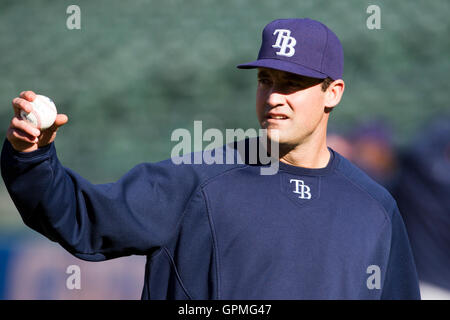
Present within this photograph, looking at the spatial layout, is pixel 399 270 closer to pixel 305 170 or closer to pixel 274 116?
pixel 305 170

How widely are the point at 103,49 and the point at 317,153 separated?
3.79 meters

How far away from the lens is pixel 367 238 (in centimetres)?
175

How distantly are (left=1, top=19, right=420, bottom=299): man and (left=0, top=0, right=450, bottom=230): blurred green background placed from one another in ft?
9.92

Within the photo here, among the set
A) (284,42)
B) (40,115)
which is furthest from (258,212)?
(40,115)

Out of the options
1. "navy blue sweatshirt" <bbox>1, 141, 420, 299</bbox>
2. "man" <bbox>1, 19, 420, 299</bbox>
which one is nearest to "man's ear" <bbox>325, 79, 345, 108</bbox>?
"man" <bbox>1, 19, 420, 299</bbox>

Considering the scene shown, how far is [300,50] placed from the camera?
1.76 meters

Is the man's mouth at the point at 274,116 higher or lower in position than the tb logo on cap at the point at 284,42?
lower

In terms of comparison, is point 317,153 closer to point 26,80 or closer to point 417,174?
point 417,174

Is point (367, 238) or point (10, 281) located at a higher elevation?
point (367, 238)

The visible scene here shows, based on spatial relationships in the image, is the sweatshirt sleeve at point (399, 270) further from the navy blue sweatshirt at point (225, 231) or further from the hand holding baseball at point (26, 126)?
the hand holding baseball at point (26, 126)

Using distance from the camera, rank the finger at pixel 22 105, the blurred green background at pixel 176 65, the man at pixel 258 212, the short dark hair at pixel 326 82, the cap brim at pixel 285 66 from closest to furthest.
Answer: the finger at pixel 22 105
the man at pixel 258 212
the cap brim at pixel 285 66
the short dark hair at pixel 326 82
the blurred green background at pixel 176 65

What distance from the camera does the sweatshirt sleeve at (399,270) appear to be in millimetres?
1848

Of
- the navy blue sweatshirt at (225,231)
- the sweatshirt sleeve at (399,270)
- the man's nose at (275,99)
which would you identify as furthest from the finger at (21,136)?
the sweatshirt sleeve at (399,270)
